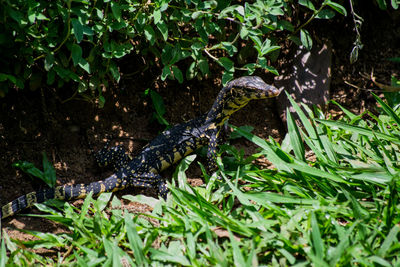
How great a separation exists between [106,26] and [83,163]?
191 cm

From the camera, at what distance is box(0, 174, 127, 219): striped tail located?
15.5ft

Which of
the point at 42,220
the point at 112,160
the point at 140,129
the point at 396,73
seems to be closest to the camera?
the point at 42,220

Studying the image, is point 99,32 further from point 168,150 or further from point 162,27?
point 168,150

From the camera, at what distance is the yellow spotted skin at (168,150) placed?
513 cm

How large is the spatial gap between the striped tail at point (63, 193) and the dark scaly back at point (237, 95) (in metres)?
1.42

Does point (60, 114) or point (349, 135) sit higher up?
point (60, 114)

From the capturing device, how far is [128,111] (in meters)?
5.91

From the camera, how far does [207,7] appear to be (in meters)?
4.46

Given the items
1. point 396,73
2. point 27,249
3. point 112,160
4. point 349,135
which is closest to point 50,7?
point 112,160

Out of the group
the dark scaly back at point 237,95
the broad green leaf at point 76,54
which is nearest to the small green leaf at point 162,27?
the broad green leaf at point 76,54

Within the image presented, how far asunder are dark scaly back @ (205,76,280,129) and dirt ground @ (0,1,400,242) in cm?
58

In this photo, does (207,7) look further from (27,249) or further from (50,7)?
(27,249)

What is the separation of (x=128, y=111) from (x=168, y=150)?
864 mm

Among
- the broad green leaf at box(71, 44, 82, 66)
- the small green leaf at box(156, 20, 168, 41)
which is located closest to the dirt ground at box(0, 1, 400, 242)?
the broad green leaf at box(71, 44, 82, 66)
